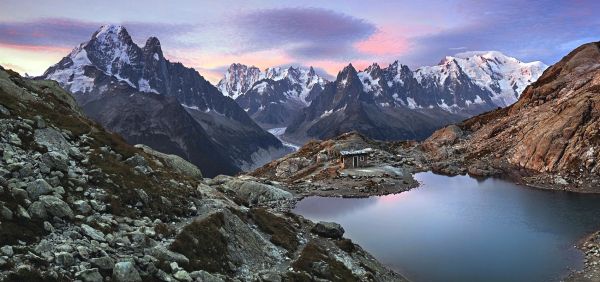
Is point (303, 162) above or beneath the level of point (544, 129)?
beneath

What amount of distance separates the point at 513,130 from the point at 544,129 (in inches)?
920

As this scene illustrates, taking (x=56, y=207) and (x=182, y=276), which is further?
(x=56, y=207)

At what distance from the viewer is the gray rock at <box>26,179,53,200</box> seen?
29.2 m

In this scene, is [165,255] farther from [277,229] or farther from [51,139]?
[277,229]

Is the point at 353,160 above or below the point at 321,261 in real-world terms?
above

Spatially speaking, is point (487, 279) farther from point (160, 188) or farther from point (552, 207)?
point (552, 207)

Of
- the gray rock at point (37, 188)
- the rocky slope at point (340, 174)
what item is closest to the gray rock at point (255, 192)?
the rocky slope at point (340, 174)

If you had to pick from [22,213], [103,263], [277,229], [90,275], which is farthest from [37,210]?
[277,229]

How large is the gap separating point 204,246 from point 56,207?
10902 millimetres

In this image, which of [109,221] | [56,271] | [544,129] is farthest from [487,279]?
[544,129]

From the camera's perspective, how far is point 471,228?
85188mm

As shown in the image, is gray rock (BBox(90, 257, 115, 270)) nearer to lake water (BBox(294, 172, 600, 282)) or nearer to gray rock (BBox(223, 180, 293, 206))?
lake water (BBox(294, 172, 600, 282))

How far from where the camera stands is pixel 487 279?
57.6 meters

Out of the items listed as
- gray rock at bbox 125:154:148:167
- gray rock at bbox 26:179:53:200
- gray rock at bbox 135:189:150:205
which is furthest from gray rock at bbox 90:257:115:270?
gray rock at bbox 125:154:148:167
